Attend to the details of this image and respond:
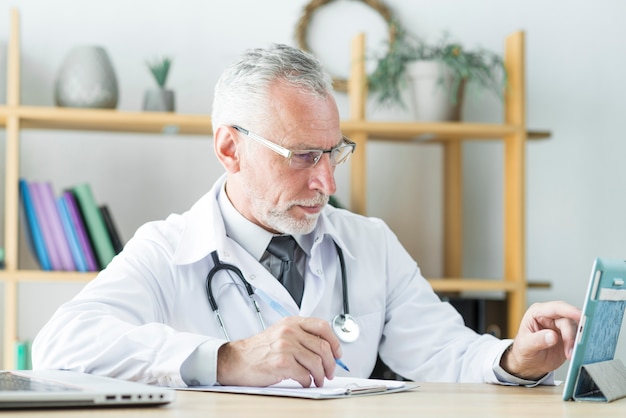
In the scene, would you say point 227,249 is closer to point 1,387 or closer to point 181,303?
point 181,303

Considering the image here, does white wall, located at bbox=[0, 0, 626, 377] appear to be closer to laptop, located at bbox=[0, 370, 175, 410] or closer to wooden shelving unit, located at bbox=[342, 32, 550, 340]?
wooden shelving unit, located at bbox=[342, 32, 550, 340]

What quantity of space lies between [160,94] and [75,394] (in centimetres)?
197

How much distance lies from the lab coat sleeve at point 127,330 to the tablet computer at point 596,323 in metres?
0.50

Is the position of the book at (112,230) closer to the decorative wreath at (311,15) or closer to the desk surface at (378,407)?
the decorative wreath at (311,15)

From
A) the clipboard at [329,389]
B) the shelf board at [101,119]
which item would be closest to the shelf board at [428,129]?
the shelf board at [101,119]

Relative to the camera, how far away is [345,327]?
192 centimetres

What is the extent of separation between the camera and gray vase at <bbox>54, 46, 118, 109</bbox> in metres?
2.95

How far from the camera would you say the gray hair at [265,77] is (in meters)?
1.91

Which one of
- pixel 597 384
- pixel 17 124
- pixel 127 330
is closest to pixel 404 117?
pixel 17 124

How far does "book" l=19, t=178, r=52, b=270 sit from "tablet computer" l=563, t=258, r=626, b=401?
75.5 inches

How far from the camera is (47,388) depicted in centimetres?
117

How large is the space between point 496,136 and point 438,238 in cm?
43

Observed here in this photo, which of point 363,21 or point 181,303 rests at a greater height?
point 363,21

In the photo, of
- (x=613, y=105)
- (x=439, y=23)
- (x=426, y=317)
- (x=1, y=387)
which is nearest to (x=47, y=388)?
(x=1, y=387)
